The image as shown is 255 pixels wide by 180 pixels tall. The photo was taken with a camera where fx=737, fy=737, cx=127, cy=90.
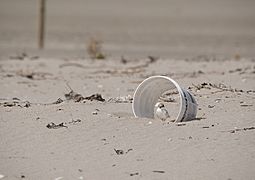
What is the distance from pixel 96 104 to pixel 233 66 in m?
5.10

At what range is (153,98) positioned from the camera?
8352 mm

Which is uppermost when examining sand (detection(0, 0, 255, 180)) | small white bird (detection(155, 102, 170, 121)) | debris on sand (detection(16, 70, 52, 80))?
small white bird (detection(155, 102, 170, 121))

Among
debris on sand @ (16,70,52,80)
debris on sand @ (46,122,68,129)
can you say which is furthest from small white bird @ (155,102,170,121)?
debris on sand @ (16,70,52,80)

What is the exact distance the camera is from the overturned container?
24.9 ft

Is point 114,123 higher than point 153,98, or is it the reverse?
point 153,98

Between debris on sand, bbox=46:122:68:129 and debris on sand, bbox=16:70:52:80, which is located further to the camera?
debris on sand, bbox=16:70:52:80

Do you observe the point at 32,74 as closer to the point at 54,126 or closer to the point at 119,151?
the point at 54,126

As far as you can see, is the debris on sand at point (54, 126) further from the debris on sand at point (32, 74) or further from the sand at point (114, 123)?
the debris on sand at point (32, 74)

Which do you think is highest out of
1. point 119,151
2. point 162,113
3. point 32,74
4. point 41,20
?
point 162,113

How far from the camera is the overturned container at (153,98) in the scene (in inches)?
299

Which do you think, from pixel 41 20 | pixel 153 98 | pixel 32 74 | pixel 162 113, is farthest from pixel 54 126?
pixel 41 20

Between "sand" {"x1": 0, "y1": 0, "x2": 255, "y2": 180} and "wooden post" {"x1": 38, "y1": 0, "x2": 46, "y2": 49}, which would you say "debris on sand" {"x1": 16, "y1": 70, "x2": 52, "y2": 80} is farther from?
"wooden post" {"x1": 38, "y1": 0, "x2": 46, "y2": 49}

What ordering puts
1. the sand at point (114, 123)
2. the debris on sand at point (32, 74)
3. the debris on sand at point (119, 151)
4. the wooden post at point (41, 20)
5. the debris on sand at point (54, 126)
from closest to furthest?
the sand at point (114, 123) < the debris on sand at point (119, 151) < the debris on sand at point (54, 126) < the debris on sand at point (32, 74) < the wooden post at point (41, 20)

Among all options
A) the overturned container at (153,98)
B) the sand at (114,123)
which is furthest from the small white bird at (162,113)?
the sand at (114,123)
